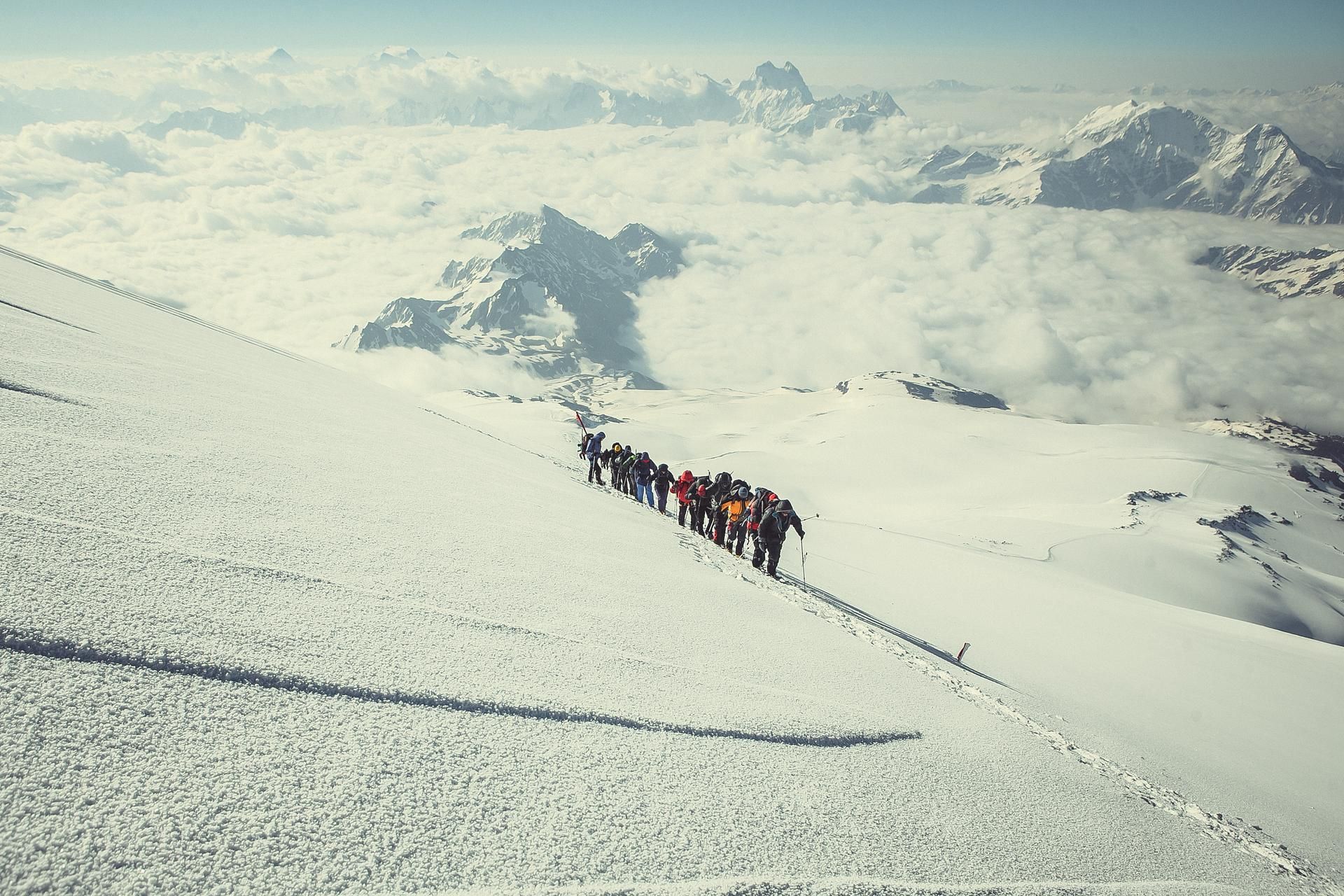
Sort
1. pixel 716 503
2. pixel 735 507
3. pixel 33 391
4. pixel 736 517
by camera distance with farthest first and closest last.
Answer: pixel 716 503, pixel 735 507, pixel 736 517, pixel 33 391

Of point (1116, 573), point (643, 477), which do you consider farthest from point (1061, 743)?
point (1116, 573)

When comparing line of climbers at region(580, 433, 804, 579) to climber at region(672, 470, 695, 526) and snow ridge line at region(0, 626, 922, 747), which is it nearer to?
climber at region(672, 470, 695, 526)

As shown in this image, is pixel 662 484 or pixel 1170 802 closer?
pixel 1170 802

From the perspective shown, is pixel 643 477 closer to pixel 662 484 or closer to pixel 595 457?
pixel 662 484

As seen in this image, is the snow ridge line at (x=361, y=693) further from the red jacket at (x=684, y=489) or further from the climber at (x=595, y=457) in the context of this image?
the climber at (x=595, y=457)

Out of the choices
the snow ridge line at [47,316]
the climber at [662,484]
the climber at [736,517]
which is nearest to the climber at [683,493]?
the climber at [662,484]

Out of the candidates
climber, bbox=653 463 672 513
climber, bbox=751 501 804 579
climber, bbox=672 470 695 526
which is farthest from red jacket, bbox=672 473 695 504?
climber, bbox=751 501 804 579
